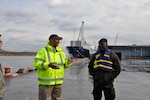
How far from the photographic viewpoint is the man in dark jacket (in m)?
5.96

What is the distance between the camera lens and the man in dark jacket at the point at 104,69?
19.6 ft

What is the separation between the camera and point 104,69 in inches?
234

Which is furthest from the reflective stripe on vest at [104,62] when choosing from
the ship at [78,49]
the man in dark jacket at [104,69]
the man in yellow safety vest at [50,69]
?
the ship at [78,49]

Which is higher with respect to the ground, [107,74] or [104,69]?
[104,69]

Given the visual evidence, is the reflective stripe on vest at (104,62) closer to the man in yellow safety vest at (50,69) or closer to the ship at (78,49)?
the man in yellow safety vest at (50,69)

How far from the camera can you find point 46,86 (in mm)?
5418

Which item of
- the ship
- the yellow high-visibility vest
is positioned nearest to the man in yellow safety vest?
the yellow high-visibility vest

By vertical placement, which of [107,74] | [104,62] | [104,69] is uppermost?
[104,62]

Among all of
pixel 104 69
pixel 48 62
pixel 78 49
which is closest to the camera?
pixel 48 62

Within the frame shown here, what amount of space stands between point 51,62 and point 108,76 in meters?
1.52

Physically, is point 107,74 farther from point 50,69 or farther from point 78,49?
point 78,49

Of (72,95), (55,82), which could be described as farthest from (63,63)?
(72,95)

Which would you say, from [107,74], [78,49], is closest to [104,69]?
[107,74]

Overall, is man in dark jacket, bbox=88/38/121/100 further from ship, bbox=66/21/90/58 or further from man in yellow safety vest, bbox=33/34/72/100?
ship, bbox=66/21/90/58
